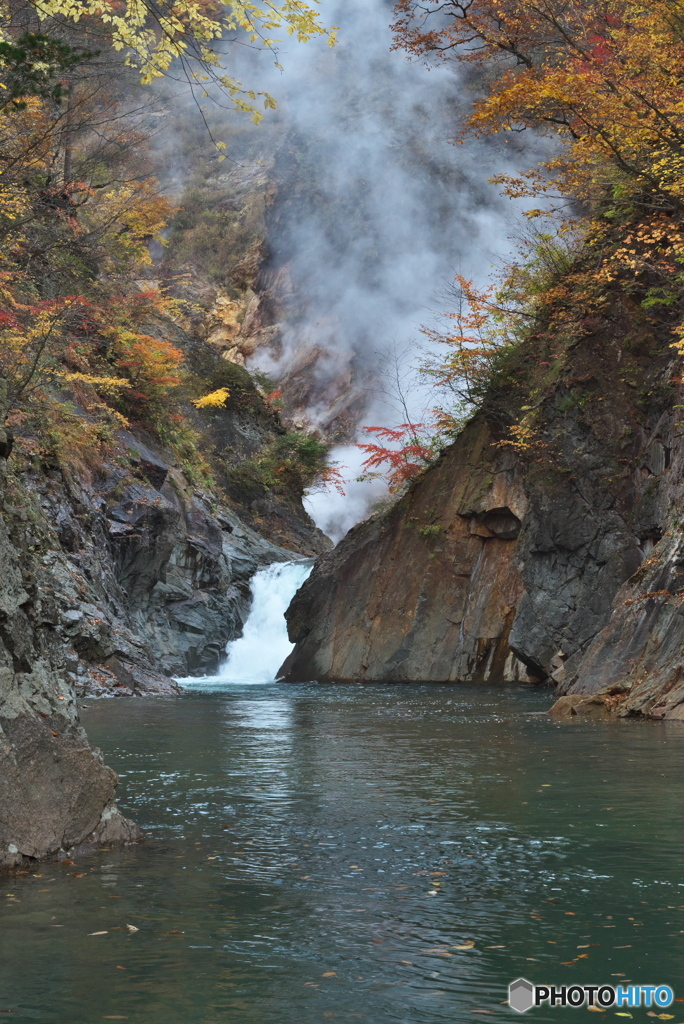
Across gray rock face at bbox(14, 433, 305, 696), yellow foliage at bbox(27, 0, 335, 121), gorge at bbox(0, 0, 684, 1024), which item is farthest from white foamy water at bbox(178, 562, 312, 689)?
yellow foliage at bbox(27, 0, 335, 121)

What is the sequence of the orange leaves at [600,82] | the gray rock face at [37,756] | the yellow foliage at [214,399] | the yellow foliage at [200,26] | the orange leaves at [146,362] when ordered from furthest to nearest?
the yellow foliage at [214,399]
the orange leaves at [146,362]
the orange leaves at [600,82]
the yellow foliage at [200,26]
the gray rock face at [37,756]

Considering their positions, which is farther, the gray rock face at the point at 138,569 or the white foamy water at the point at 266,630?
the white foamy water at the point at 266,630

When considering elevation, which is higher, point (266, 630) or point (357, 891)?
point (266, 630)

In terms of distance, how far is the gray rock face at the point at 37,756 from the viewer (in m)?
5.32

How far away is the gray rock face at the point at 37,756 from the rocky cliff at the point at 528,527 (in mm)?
11267

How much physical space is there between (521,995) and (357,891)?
153 cm

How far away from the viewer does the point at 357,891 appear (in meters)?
4.89

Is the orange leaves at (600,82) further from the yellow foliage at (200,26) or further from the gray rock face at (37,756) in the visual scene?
the gray rock face at (37,756)

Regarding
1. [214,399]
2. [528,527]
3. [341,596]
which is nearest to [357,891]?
Result: [528,527]

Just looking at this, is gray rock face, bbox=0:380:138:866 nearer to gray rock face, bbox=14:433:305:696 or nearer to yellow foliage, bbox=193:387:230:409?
gray rock face, bbox=14:433:305:696

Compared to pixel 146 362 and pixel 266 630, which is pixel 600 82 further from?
pixel 266 630

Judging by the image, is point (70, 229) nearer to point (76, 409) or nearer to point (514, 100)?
point (76, 409)

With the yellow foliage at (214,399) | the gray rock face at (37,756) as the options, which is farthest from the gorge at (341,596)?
the yellow foliage at (214,399)

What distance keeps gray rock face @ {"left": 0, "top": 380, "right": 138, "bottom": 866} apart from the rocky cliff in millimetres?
11267
